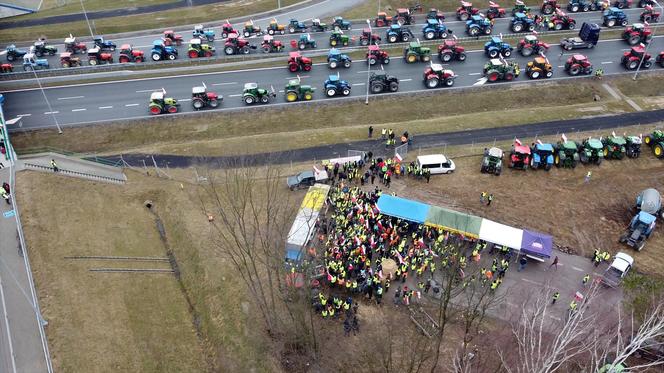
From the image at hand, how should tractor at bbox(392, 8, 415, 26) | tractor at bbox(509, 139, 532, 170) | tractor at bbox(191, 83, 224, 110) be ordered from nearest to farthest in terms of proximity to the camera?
tractor at bbox(509, 139, 532, 170)
tractor at bbox(191, 83, 224, 110)
tractor at bbox(392, 8, 415, 26)

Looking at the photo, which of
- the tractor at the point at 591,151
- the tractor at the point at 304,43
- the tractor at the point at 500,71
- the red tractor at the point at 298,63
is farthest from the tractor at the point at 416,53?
the tractor at the point at 591,151

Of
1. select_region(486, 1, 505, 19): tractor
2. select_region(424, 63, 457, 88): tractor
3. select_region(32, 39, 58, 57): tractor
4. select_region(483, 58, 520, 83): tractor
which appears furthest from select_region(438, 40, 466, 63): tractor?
select_region(32, 39, 58, 57): tractor

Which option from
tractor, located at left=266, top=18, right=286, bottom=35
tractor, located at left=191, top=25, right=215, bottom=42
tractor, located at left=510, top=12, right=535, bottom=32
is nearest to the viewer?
tractor, located at left=191, top=25, right=215, bottom=42

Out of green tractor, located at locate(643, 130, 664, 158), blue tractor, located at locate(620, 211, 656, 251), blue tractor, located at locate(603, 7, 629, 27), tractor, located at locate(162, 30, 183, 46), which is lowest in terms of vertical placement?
blue tractor, located at locate(620, 211, 656, 251)

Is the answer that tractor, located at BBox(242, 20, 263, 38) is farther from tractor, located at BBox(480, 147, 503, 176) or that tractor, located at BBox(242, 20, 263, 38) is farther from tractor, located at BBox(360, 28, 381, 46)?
tractor, located at BBox(480, 147, 503, 176)

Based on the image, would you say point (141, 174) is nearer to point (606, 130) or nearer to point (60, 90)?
point (60, 90)
